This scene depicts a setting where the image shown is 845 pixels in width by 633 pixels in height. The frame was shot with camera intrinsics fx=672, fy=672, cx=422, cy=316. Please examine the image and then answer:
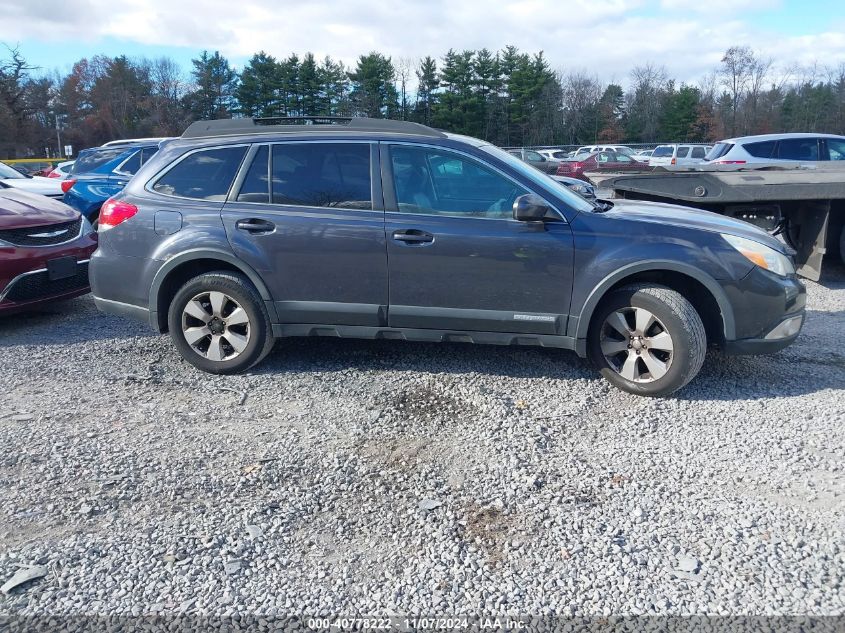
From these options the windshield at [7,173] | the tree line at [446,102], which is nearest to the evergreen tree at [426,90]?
the tree line at [446,102]

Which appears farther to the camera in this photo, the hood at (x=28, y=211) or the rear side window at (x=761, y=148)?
the rear side window at (x=761, y=148)

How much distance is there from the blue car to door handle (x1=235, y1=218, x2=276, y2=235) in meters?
6.08

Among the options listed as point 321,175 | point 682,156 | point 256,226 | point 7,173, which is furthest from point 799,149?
point 7,173

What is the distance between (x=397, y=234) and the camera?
181 inches

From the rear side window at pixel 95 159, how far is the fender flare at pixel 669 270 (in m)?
9.23

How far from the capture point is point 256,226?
15.7ft

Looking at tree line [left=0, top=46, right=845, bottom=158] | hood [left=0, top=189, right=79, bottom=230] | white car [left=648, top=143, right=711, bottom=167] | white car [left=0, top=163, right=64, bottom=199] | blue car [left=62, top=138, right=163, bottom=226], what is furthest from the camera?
tree line [left=0, top=46, right=845, bottom=158]

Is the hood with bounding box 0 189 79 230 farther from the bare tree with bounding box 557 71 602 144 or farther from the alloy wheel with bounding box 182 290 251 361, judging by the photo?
the bare tree with bounding box 557 71 602 144

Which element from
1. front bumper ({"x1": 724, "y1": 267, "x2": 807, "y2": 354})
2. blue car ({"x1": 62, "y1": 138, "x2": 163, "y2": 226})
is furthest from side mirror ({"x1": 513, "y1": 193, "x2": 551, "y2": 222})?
blue car ({"x1": 62, "y1": 138, "x2": 163, "y2": 226})

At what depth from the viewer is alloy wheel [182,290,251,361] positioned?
491 cm

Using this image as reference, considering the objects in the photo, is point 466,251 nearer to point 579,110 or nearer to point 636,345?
point 636,345

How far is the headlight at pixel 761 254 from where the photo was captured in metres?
4.44

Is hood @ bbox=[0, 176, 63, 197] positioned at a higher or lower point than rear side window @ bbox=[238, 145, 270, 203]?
lower

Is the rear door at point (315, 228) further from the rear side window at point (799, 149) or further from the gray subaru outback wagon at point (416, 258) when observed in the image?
the rear side window at point (799, 149)
